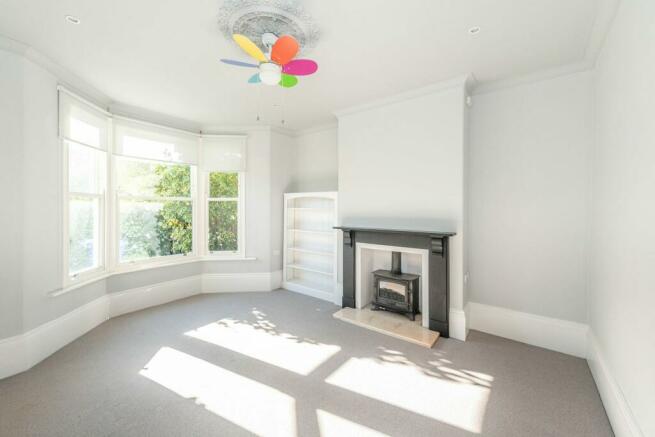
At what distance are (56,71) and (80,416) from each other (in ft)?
10.5

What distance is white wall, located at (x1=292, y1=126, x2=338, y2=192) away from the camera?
4.88m

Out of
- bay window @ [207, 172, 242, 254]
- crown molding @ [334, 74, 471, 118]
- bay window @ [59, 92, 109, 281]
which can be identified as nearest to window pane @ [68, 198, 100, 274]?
bay window @ [59, 92, 109, 281]

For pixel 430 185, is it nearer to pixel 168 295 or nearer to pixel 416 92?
pixel 416 92

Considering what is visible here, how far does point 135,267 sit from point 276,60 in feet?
12.0

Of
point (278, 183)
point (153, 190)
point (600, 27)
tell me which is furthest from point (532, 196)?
point (153, 190)

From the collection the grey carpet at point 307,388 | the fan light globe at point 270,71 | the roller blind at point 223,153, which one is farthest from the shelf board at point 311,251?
the fan light globe at point 270,71

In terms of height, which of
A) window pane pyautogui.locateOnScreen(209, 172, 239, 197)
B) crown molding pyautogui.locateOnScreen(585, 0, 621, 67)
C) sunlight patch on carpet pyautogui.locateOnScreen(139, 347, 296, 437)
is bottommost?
sunlight patch on carpet pyautogui.locateOnScreen(139, 347, 296, 437)

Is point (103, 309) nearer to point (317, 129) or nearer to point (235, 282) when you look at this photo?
point (235, 282)

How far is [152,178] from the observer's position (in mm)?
4285

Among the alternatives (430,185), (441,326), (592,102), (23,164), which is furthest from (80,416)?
(592,102)

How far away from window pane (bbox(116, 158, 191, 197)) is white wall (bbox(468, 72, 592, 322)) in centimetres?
433

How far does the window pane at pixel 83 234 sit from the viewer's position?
3246mm

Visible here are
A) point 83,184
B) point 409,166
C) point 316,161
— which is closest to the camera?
point 83,184

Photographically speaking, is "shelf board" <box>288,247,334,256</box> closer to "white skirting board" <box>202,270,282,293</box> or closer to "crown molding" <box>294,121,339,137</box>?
"white skirting board" <box>202,270,282,293</box>
